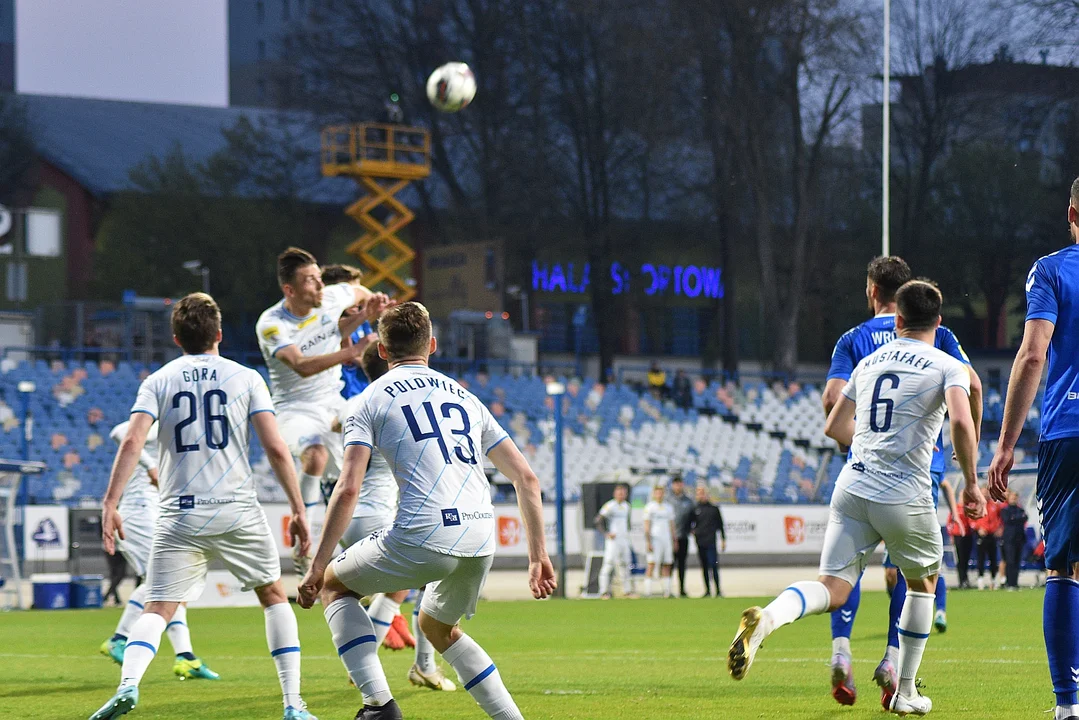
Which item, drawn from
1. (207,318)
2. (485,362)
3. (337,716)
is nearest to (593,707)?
(337,716)

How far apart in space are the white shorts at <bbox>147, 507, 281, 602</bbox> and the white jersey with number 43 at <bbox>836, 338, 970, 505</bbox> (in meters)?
2.70

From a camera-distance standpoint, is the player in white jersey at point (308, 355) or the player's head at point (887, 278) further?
the player in white jersey at point (308, 355)

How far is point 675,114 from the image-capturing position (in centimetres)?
3659

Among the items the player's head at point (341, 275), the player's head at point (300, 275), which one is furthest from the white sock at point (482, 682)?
the player's head at point (341, 275)

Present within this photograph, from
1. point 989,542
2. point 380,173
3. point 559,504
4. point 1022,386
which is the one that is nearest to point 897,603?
point 1022,386

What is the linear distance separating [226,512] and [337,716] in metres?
1.25

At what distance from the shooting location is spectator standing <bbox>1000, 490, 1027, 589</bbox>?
76.0 ft

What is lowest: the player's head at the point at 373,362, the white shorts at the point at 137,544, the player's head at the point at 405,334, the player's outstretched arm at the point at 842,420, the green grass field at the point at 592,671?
the green grass field at the point at 592,671

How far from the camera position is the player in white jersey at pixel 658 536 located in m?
23.1

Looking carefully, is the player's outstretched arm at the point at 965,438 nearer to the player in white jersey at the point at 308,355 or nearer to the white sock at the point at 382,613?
the white sock at the point at 382,613

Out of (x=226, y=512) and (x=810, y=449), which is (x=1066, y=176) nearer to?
(x=810, y=449)

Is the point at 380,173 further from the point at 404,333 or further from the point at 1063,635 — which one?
the point at 1063,635

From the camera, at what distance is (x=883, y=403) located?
20.9 ft

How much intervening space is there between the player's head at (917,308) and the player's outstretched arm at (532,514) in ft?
7.30
